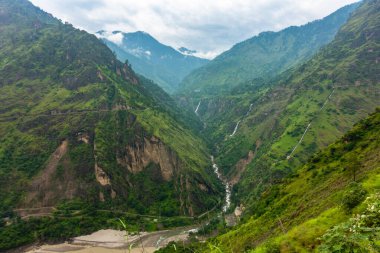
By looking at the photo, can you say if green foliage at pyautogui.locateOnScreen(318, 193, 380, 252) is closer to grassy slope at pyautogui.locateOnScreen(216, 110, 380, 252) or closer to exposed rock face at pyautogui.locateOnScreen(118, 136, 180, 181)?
grassy slope at pyautogui.locateOnScreen(216, 110, 380, 252)

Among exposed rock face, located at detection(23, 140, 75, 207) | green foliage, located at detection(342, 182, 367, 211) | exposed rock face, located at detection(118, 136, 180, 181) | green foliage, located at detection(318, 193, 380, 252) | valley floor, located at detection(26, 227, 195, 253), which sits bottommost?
valley floor, located at detection(26, 227, 195, 253)

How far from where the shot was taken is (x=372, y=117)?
108000 millimetres

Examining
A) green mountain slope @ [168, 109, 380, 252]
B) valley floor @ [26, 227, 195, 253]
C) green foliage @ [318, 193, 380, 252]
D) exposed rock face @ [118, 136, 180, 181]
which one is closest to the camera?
green foliage @ [318, 193, 380, 252]

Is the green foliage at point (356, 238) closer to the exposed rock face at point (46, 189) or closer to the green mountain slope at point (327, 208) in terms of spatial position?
the green mountain slope at point (327, 208)

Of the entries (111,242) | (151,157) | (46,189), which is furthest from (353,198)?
(151,157)

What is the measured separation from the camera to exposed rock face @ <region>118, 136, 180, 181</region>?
184 m

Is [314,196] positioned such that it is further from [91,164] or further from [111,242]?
[91,164]

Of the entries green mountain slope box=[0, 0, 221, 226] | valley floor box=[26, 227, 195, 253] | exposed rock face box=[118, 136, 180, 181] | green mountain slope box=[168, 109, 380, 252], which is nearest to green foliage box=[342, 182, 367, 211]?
green mountain slope box=[168, 109, 380, 252]

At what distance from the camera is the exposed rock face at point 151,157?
184 m

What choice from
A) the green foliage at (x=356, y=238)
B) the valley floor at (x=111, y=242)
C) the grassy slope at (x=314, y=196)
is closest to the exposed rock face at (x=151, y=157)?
the valley floor at (x=111, y=242)

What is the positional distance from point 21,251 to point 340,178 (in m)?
112

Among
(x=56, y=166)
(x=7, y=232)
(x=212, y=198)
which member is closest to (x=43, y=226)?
(x=7, y=232)

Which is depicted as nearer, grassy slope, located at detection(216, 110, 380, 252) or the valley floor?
grassy slope, located at detection(216, 110, 380, 252)

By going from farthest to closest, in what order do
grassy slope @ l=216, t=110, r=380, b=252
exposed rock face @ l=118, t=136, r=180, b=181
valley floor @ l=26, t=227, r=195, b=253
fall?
1. exposed rock face @ l=118, t=136, r=180, b=181
2. valley floor @ l=26, t=227, r=195, b=253
3. grassy slope @ l=216, t=110, r=380, b=252
